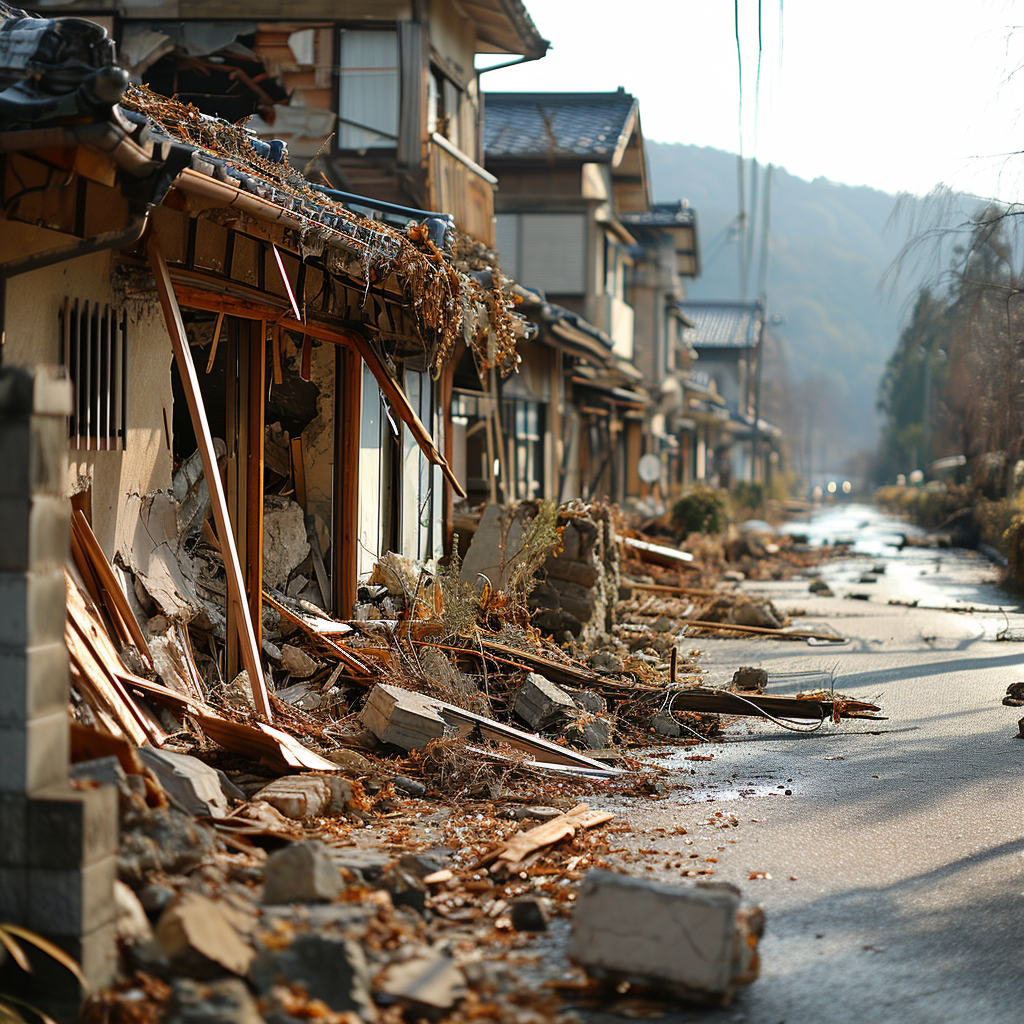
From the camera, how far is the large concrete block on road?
3672 millimetres

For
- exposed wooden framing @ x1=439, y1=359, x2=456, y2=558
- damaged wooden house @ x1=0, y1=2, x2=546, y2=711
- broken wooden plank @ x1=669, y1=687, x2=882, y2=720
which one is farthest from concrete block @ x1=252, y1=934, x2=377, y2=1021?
exposed wooden framing @ x1=439, y1=359, x2=456, y2=558

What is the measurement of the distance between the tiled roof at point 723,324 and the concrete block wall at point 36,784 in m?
53.9

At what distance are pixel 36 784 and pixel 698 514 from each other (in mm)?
20463

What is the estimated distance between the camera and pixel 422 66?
13.6m

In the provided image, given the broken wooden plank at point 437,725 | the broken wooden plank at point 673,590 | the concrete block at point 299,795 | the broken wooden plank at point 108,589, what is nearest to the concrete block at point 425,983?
the concrete block at point 299,795

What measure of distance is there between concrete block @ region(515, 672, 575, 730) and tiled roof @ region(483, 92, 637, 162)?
17130 mm

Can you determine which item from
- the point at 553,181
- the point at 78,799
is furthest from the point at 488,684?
the point at 553,181

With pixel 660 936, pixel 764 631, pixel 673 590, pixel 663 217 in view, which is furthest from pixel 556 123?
pixel 660 936

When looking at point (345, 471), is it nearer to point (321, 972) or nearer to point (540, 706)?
point (540, 706)

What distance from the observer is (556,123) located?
961 inches

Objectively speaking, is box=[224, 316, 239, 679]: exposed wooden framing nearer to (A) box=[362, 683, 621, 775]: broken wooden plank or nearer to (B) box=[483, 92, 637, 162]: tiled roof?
(A) box=[362, 683, 621, 775]: broken wooden plank

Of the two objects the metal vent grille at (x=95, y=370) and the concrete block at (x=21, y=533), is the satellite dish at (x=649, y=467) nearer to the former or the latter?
the metal vent grille at (x=95, y=370)

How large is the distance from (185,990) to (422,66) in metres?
12.4

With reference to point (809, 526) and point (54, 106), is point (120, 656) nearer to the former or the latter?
point (54, 106)
